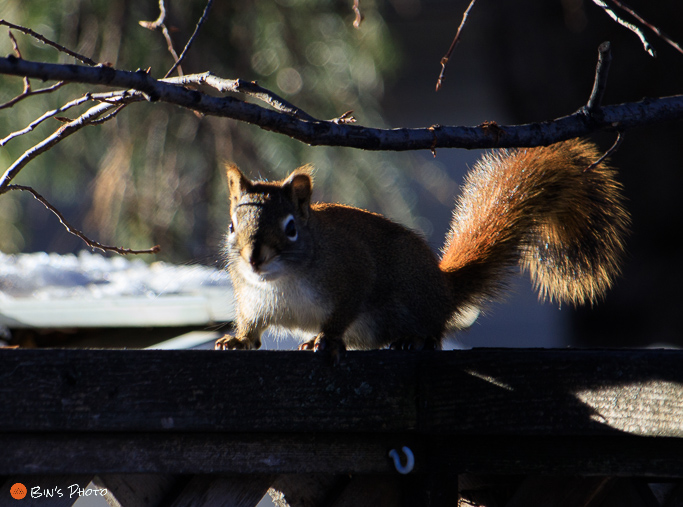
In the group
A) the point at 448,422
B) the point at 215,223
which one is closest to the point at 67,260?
the point at 215,223

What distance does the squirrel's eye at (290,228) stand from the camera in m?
1.48

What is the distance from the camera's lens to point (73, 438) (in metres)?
0.97

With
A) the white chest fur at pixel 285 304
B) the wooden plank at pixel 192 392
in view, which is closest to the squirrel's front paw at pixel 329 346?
the wooden plank at pixel 192 392

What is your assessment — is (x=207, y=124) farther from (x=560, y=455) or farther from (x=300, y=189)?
(x=560, y=455)

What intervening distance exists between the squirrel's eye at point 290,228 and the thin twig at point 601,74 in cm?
61

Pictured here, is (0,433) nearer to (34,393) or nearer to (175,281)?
(34,393)

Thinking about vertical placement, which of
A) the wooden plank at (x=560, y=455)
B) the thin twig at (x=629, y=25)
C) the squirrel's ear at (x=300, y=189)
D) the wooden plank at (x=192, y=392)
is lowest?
the wooden plank at (x=560, y=455)

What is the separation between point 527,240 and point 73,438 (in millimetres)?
1148

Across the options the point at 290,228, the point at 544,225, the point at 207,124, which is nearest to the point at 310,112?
the point at 207,124

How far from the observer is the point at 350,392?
1020mm

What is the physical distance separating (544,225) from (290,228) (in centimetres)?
63

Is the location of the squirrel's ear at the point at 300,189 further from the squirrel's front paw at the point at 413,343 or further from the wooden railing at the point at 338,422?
the wooden railing at the point at 338,422

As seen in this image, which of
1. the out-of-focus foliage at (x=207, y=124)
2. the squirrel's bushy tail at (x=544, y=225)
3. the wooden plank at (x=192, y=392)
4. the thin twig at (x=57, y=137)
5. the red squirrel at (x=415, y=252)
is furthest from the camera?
the out-of-focus foliage at (x=207, y=124)

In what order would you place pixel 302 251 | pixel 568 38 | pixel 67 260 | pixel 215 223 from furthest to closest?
pixel 568 38 → pixel 215 223 → pixel 67 260 → pixel 302 251
